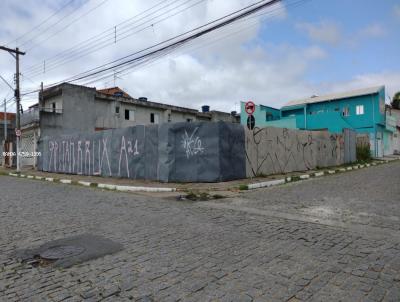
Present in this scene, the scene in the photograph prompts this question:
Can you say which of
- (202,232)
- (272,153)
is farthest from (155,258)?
(272,153)

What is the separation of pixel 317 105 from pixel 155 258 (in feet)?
124

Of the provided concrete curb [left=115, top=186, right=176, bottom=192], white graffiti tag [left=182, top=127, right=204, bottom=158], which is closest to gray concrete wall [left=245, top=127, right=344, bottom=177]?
white graffiti tag [left=182, top=127, right=204, bottom=158]

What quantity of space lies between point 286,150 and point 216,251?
1249 centimetres

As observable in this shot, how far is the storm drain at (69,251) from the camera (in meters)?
4.17

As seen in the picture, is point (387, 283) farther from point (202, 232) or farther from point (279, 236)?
point (202, 232)

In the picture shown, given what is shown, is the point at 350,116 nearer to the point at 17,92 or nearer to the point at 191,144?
the point at 191,144

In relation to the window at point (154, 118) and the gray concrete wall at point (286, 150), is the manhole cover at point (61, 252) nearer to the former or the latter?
the gray concrete wall at point (286, 150)

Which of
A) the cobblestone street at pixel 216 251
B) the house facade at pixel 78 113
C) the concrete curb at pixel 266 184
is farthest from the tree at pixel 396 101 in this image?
the cobblestone street at pixel 216 251

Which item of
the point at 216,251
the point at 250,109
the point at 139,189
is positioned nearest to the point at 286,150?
the point at 250,109

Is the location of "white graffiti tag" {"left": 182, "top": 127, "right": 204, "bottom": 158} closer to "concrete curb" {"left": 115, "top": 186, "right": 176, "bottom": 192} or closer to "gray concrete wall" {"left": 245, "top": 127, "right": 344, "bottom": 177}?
"concrete curb" {"left": 115, "top": 186, "right": 176, "bottom": 192}

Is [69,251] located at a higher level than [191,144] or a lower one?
lower

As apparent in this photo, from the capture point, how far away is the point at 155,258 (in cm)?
419

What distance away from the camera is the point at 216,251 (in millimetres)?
4461

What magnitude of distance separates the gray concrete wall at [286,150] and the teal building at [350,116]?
12198mm
